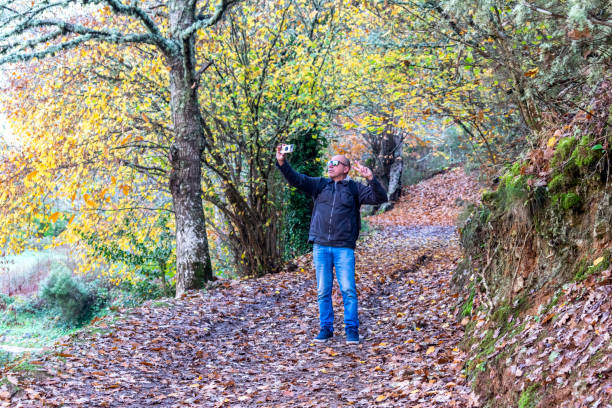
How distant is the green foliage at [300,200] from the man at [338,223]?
25.3 ft

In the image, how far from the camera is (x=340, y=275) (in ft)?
21.5

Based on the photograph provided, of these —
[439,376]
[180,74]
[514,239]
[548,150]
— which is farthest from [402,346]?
[180,74]

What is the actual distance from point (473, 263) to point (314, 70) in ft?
22.0

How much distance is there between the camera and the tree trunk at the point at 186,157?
10.3m

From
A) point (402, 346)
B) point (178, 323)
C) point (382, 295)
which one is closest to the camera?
point (402, 346)

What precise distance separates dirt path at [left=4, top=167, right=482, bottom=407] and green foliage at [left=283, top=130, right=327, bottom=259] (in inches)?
188

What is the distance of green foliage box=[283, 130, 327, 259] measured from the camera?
48.5ft

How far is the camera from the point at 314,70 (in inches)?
465

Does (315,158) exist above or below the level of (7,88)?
below

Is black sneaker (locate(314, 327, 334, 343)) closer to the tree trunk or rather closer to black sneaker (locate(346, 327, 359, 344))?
black sneaker (locate(346, 327, 359, 344))

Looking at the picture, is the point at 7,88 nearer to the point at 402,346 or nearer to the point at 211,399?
the point at 211,399

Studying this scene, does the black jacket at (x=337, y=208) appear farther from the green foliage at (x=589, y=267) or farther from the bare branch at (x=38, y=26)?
the bare branch at (x=38, y=26)

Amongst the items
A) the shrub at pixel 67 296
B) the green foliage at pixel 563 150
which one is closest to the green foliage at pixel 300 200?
the green foliage at pixel 563 150

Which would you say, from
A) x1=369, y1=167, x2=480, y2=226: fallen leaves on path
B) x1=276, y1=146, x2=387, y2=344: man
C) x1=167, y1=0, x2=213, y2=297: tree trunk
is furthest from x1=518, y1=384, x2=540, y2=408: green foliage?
x1=369, y1=167, x2=480, y2=226: fallen leaves on path
